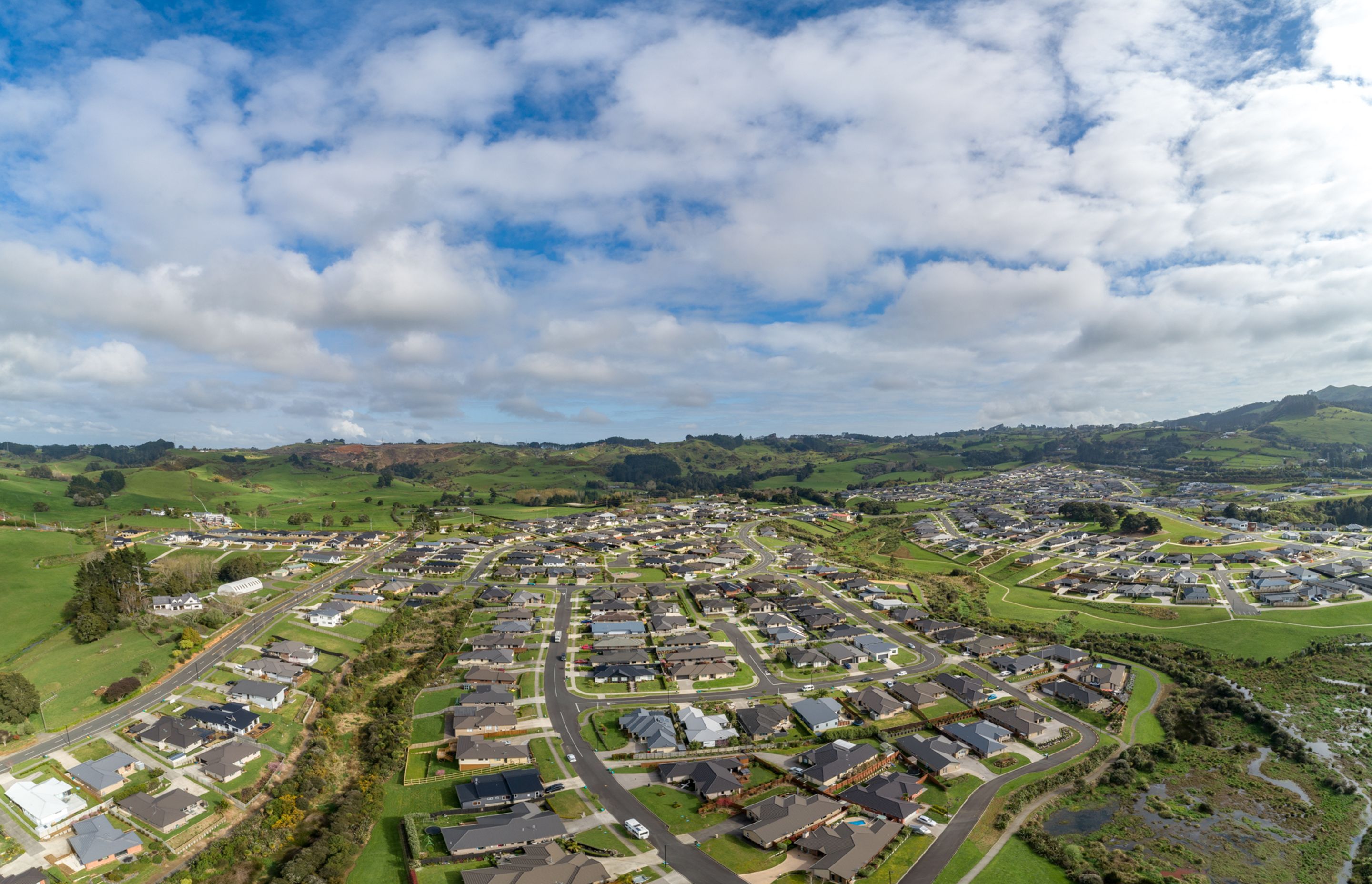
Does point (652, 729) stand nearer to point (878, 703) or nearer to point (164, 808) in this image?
point (878, 703)

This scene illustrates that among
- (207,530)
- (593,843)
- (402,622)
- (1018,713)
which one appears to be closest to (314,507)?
(207,530)

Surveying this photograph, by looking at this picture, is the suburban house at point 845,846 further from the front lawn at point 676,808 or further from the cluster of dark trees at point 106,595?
the cluster of dark trees at point 106,595

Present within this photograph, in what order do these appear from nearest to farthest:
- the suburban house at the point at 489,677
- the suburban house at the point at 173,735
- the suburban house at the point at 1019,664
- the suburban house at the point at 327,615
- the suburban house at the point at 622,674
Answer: the suburban house at the point at 173,735
the suburban house at the point at 489,677
the suburban house at the point at 622,674
the suburban house at the point at 1019,664
the suburban house at the point at 327,615

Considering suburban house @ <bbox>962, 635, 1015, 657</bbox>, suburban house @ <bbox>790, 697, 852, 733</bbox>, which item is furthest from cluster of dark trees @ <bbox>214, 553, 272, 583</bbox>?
suburban house @ <bbox>962, 635, 1015, 657</bbox>

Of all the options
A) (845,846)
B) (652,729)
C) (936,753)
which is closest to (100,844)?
(652,729)

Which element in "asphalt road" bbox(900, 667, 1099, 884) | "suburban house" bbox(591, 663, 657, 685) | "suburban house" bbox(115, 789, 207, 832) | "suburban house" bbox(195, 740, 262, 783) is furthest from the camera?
"suburban house" bbox(591, 663, 657, 685)

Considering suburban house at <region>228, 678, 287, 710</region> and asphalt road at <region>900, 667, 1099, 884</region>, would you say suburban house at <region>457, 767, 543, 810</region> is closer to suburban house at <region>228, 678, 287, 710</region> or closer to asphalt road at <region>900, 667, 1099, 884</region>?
suburban house at <region>228, 678, 287, 710</region>

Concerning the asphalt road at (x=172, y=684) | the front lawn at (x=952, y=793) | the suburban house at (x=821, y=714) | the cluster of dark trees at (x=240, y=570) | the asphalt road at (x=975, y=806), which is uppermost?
the cluster of dark trees at (x=240, y=570)

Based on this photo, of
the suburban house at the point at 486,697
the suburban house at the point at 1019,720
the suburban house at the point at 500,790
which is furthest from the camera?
the suburban house at the point at 486,697

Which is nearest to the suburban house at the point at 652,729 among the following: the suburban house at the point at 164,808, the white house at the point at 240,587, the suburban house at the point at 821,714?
the suburban house at the point at 821,714
